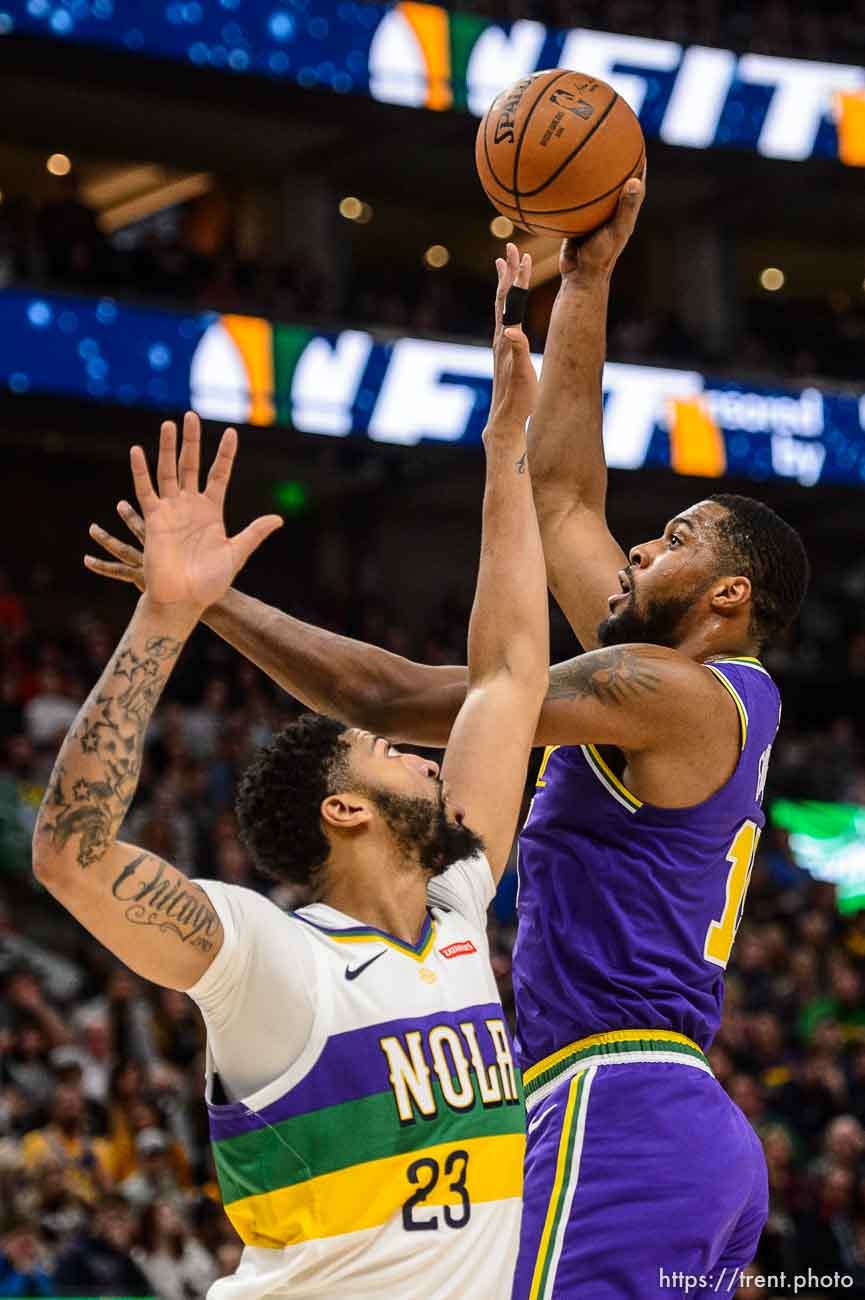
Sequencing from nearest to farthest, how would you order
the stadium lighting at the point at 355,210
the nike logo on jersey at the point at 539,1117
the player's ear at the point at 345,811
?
the player's ear at the point at 345,811
the nike logo on jersey at the point at 539,1117
the stadium lighting at the point at 355,210

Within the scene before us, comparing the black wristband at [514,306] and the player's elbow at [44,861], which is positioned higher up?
the black wristband at [514,306]

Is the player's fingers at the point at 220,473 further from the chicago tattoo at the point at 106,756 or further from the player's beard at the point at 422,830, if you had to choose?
the player's beard at the point at 422,830

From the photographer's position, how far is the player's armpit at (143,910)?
9.97 ft

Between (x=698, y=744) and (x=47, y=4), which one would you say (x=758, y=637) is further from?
(x=47, y=4)

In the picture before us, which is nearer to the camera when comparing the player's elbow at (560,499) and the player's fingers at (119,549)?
the player's fingers at (119,549)

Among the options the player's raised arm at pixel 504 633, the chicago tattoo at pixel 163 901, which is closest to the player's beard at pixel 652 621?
the player's raised arm at pixel 504 633

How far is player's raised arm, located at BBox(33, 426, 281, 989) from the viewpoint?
3023 mm

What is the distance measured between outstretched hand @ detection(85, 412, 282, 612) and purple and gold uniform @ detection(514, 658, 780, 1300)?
1339mm

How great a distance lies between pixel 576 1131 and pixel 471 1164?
2.79ft

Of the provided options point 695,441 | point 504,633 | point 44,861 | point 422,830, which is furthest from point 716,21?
point 44,861

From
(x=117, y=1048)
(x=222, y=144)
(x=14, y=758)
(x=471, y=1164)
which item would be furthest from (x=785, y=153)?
(x=471, y=1164)

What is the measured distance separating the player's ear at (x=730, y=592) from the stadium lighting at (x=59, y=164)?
18.6 metres

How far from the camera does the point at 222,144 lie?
21141 millimetres

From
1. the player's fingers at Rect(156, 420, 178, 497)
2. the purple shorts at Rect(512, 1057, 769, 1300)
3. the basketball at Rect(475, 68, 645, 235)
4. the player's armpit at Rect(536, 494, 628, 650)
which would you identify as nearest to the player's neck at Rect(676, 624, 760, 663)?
the player's armpit at Rect(536, 494, 628, 650)
